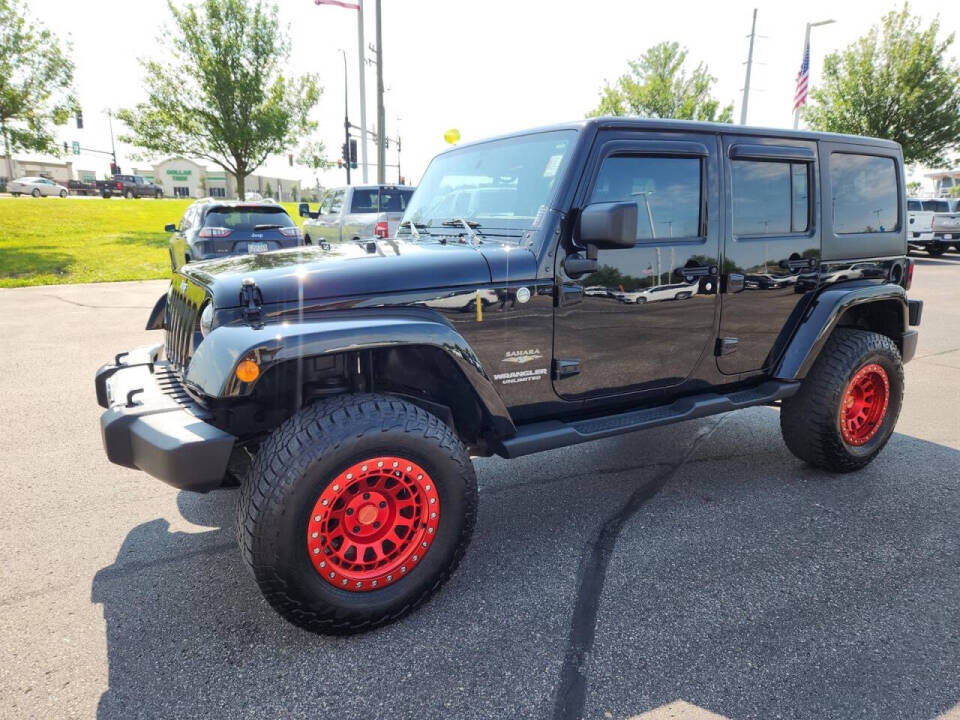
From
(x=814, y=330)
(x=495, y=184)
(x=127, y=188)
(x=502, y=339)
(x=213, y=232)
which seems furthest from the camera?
(x=127, y=188)

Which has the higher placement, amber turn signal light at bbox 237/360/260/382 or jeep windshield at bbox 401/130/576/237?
jeep windshield at bbox 401/130/576/237

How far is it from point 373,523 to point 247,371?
2.54ft

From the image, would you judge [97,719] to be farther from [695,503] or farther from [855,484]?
[855,484]

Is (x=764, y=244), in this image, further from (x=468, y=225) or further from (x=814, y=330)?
(x=468, y=225)

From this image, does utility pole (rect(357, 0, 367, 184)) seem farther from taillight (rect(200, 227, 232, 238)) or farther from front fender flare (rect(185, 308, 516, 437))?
front fender flare (rect(185, 308, 516, 437))

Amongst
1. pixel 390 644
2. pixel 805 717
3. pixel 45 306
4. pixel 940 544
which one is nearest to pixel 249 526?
pixel 390 644

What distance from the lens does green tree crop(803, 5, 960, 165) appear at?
969 inches

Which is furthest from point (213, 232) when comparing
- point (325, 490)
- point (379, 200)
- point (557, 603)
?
point (557, 603)

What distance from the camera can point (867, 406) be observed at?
398cm

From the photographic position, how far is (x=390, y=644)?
2.36 metres

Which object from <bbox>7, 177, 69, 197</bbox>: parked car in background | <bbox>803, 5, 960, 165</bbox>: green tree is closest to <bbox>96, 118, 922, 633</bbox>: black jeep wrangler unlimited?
<bbox>803, 5, 960, 165</bbox>: green tree

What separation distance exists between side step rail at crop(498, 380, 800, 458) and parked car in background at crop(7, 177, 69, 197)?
5248 cm

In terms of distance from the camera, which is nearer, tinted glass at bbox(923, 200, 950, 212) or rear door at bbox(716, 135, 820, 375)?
rear door at bbox(716, 135, 820, 375)

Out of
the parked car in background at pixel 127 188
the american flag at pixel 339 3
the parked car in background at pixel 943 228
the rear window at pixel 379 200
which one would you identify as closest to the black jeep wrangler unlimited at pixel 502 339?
the rear window at pixel 379 200
